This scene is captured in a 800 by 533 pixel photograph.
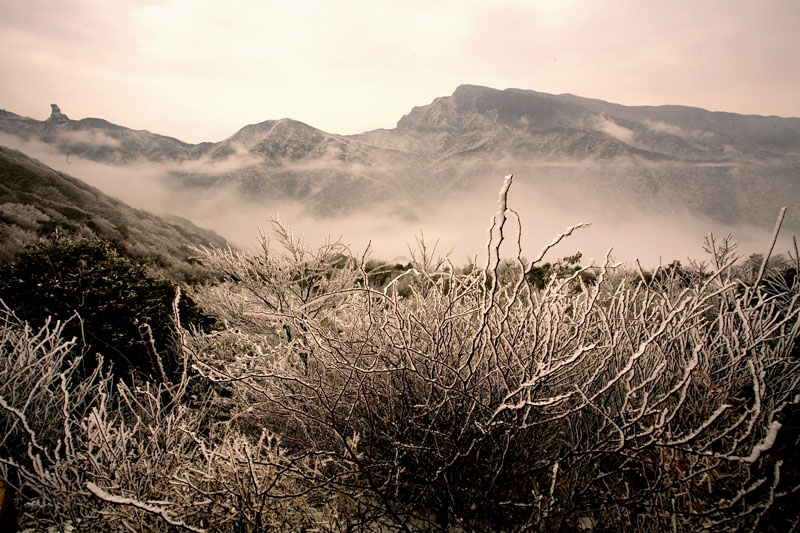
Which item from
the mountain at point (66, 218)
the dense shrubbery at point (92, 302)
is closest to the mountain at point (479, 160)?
the mountain at point (66, 218)

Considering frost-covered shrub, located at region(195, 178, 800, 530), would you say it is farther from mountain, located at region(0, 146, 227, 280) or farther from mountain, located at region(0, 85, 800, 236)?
mountain, located at region(0, 85, 800, 236)

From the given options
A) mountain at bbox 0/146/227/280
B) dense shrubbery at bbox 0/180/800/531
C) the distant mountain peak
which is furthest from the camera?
the distant mountain peak

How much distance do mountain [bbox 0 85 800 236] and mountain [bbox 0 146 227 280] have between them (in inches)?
4990

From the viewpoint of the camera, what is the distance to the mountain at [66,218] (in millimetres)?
14311

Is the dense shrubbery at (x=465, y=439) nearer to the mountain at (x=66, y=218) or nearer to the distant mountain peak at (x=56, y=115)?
the mountain at (x=66, y=218)

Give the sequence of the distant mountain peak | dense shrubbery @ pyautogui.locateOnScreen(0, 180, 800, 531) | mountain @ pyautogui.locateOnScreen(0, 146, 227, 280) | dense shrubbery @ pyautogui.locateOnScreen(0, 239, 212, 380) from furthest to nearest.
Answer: the distant mountain peak, mountain @ pyautogui.locateOnScreen(0, 146, 227, 280), dense shrubbery @ pyautogui.locateOnScreen(0, 239, 212, 380), dense shrubbery @ pyautogui.locateOnScreen(0, 180, 800, 531)

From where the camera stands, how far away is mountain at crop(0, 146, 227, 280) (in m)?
14.3

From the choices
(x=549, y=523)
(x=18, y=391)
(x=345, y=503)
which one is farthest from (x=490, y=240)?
(x=18, y=391)

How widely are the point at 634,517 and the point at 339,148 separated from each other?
17749 centimetres

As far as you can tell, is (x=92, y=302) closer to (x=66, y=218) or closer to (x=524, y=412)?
(x=524, y=412)

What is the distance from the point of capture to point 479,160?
166625 mm

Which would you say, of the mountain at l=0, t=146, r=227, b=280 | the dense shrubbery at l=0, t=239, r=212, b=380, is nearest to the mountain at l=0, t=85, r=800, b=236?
the mountain at l=0, t=146, r=227, b=280

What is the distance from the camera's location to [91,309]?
5371mm

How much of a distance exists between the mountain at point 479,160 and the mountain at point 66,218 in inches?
4990
